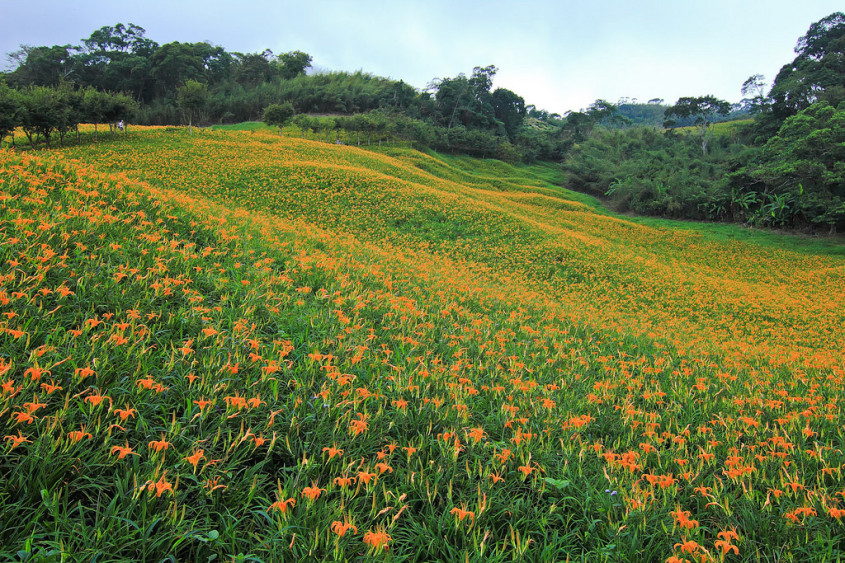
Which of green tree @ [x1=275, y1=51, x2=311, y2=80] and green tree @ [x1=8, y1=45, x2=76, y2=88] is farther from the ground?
green tree @ [x1=275, y1=51, x2=311, y2=80]

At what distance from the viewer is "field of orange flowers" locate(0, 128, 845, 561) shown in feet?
5.68

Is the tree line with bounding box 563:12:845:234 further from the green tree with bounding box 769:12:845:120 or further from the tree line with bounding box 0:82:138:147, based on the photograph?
the tree line with bounding box 0:82:138:147

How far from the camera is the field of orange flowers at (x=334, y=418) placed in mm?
1732

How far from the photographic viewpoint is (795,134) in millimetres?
25375

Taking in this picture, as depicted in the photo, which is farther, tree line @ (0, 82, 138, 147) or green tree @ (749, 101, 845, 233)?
green tree @ (749, 101, 845, 233)

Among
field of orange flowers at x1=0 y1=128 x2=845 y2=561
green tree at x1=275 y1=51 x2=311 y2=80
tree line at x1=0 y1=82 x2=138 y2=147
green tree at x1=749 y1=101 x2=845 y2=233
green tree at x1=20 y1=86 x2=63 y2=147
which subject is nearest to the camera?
field of orange flowers at x1=0 y1=128 x2=845 y2=561

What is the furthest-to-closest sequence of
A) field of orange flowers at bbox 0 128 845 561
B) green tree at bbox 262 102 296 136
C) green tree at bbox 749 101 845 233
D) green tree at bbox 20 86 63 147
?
1. green tree at bbox 262 102 296 136
2. green tree at bbox 749 101 845 233
3. green tree at bbox 20 86 63 147
4. field of orange flowers at bbox 0 128 845 561

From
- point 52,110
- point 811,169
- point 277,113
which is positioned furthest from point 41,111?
point 811,169

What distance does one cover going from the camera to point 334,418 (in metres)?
2.54

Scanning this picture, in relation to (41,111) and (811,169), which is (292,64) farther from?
(811,169)

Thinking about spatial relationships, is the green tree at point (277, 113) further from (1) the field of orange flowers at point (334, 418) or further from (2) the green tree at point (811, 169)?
(2) the green tree at point (811, 169)

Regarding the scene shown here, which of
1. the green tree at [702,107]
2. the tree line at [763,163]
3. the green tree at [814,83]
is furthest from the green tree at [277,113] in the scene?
the green tree at [702,107]

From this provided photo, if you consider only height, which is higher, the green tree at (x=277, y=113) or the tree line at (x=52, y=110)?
the green tree at (x=277, y=113)

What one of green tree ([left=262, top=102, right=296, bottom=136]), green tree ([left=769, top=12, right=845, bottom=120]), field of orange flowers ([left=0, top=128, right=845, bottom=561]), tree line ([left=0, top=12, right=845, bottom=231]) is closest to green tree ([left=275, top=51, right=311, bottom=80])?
tree line ([left=0, top=12, right=845, bottom=231])
